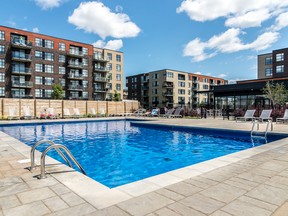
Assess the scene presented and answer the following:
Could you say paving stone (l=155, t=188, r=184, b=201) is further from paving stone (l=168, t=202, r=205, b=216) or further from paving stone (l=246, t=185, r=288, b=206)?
paving stone (l=246, t=185, r=288, b=206)

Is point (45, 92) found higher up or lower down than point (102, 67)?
lower down

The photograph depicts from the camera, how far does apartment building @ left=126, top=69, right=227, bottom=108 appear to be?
172 feet

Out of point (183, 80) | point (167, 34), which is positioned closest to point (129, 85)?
point (183, 80)

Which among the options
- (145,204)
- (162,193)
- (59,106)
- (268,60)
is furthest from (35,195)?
(268,60)

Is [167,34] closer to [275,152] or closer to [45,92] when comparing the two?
[275,152]

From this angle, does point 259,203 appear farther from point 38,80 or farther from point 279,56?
point 279,56

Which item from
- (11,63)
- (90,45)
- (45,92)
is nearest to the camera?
(11,63)

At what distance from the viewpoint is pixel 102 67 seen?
44312mm

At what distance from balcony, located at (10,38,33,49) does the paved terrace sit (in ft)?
118

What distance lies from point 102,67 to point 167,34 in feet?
92.4

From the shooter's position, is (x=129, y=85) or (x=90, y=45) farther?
(x=129, y=85)

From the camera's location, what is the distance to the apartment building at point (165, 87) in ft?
172

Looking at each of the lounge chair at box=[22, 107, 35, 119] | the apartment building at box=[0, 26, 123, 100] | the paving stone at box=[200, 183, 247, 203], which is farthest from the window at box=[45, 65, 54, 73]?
the paving stone at box=[200, 183, 247, 203]

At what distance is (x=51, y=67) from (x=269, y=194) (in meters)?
40.3
